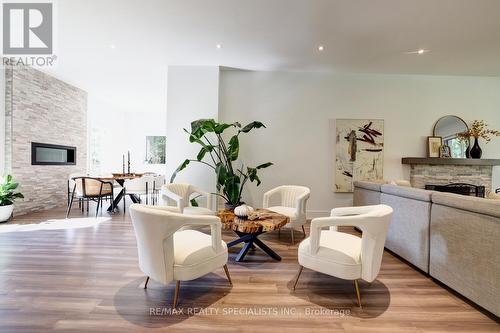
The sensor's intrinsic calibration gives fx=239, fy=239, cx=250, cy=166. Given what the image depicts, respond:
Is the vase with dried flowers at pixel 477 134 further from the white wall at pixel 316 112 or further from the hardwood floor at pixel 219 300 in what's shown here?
the hardwood floor at pixel 219 300

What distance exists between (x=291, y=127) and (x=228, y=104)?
1354 millimetres

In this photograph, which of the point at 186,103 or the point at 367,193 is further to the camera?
the point at 186,103

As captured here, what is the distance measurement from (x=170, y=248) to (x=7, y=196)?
4.31 m

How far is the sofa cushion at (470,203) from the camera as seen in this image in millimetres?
1768

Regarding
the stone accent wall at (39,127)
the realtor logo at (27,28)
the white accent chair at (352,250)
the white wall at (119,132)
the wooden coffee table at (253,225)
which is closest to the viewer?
the white accent chair at (352,250)

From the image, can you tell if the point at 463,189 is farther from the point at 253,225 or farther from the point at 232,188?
the point at 253,225

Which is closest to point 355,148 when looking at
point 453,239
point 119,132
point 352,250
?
point 453,239

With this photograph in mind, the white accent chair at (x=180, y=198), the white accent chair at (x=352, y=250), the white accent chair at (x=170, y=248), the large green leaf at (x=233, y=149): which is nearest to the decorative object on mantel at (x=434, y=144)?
the white accent chair at (x=352, y=250)

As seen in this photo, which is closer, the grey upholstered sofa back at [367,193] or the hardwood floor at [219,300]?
the hardwood floor at [219,300]

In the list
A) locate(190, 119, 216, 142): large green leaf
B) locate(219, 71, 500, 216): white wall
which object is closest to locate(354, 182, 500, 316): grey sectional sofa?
locate(219, 71, 500, 216): white wall

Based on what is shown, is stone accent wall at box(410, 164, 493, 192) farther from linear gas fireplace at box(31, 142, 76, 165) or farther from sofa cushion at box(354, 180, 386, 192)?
linear gas fireplace at box(31, 142, 76, 165)

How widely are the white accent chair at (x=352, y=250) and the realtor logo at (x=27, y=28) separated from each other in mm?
3942

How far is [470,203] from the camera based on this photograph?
1945mm

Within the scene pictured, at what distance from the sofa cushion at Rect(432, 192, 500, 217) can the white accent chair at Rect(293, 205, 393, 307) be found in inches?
24.5
